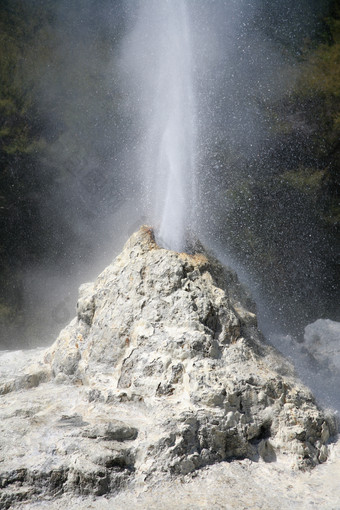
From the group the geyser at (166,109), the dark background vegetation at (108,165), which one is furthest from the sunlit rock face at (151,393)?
the dark background vegetation at (108,165)

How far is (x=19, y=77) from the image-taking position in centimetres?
805

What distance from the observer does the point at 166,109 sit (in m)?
6.02

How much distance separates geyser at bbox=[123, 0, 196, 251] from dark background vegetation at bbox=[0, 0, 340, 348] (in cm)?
67

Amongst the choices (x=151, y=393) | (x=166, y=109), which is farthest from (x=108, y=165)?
(x=151, y=393)

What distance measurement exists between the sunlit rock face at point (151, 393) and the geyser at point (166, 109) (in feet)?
2.05

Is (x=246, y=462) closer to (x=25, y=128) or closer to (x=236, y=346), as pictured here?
(x=236, y=346)

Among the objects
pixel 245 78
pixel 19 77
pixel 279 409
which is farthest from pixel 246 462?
pixel 19 77

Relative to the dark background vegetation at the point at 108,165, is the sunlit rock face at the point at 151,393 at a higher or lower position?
lower

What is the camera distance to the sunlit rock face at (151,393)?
215cm

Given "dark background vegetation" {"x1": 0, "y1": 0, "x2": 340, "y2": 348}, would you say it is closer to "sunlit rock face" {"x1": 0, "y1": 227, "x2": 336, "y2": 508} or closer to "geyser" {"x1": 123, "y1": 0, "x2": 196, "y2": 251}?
"geyser" {"x1": 123, "y1": 0, "x2": 196, "y2": 251}

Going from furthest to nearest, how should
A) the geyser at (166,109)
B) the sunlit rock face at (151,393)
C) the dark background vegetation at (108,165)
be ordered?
1. the dark background vegetation at (108,165)
2. the geyser at (166,109)
3. the sunlit rock face at (151,393)

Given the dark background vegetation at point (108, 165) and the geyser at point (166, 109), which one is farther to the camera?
the dark background vegetation at point (108, 165)

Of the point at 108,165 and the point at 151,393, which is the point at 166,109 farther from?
the point at 151,393

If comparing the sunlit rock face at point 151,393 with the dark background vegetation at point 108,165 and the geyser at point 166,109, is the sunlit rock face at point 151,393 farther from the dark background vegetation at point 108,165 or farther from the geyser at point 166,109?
the dark background vegetation at point 108,165
